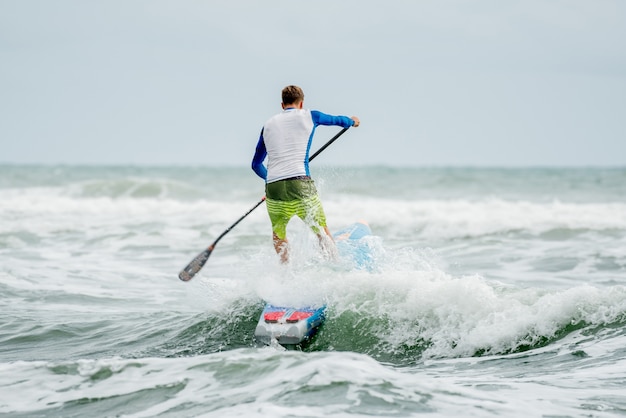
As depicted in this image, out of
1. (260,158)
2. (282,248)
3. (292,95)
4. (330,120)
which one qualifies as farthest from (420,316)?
(292,95)

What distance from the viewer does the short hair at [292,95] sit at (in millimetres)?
6371

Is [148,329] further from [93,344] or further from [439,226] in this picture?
[439,226]

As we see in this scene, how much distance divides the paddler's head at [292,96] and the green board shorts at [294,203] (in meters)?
0.60

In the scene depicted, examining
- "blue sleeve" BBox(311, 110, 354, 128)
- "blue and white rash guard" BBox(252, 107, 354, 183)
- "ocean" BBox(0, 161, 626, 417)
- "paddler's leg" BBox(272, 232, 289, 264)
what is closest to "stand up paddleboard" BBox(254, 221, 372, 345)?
"ocean" BBox(0, 161, 626, 417)

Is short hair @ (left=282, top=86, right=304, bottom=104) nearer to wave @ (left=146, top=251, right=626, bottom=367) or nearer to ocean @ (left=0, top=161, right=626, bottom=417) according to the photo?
ocean @ (left=0, top=161, right=626, bottom=417)

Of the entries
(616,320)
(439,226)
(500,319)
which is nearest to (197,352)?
(500,319)

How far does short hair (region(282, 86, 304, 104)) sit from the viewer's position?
20.9 feet

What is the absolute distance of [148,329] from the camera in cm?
675

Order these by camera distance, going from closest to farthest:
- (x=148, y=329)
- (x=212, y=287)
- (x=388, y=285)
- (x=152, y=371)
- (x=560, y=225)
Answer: (x=152, y=371) < (x=388, y=285) < (x=148, y=329) < (x=212, y=287) < (x=560, y=225)

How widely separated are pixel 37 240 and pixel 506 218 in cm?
885

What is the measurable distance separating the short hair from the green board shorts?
2.07 feet

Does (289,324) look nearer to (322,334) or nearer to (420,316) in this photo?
(322,334)

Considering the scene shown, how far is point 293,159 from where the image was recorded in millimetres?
6363

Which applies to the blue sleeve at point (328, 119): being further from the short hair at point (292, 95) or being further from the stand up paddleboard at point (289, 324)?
the stand up paddleboard at point (289, 324)
